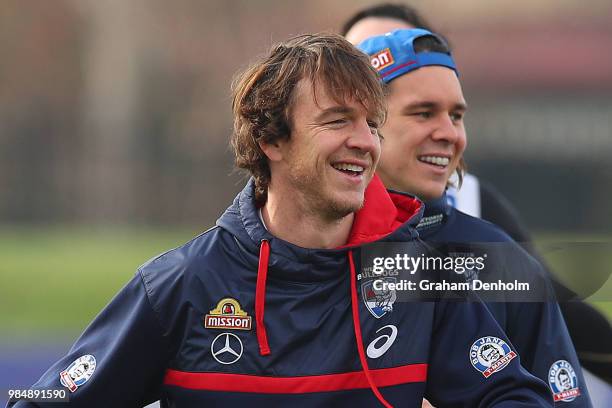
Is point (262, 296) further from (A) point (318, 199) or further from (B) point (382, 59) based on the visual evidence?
(B) point (382, 59)

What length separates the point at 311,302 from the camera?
9.11ft

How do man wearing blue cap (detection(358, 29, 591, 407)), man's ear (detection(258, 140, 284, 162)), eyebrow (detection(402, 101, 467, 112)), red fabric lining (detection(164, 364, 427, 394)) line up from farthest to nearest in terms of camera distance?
eyebrow (detection(402, 101, 467, 112)) < man wearing blue cap (detection(358, 29, 591, 407)) < man's ear (detection(258, 140, 284, 162)) < red fabric lining (detection(164, 364, 427, 394))

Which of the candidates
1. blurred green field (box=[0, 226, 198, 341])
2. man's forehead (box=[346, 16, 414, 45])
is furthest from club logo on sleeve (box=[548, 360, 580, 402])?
blurred green field (box=[0, 226, 198, 341])

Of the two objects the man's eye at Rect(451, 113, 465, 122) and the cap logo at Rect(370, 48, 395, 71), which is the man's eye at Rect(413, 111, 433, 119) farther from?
the cap logo at Rect(370, 48, 395, 71)

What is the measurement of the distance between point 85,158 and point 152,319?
59.6 ft

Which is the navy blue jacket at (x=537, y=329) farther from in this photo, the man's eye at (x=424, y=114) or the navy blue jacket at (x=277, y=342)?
the man's eye at (x=424, y=114)

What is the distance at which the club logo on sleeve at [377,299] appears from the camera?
9.22 ft

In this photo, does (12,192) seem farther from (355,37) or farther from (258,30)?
(355,37)

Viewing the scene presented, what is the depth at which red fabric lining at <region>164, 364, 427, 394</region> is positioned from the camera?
2701mm

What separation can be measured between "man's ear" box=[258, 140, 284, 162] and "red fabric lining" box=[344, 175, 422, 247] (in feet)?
0.84

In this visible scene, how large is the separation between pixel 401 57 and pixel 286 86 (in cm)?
87

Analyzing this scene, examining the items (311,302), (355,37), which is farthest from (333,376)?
(355,37)

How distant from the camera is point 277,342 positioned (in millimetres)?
2744

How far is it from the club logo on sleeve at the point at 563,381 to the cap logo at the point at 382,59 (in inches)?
46.0
